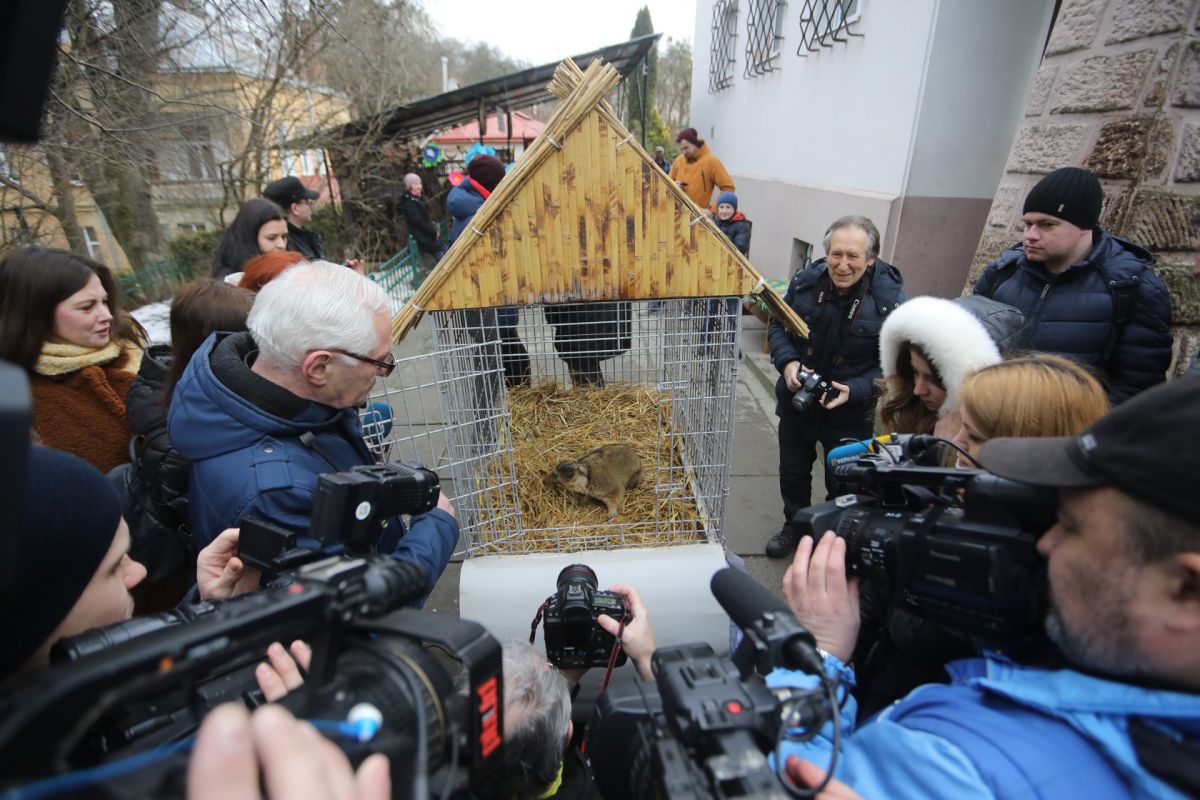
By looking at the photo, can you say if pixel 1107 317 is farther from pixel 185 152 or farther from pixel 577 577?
pixel 185 152

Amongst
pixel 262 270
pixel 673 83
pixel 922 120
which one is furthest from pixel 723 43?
pixel 673 83

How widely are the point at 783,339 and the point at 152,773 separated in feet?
10.5

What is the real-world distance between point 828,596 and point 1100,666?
51 cm

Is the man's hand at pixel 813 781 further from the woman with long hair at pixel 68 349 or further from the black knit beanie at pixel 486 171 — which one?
the black knit beanie at pixel 486 171

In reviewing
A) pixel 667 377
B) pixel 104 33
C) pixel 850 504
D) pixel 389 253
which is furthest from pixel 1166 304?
pixel 389 253

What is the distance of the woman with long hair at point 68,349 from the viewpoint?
2047 mm

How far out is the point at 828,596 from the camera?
1285mm

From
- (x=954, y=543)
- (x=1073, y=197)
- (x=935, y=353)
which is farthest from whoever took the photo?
(x=1073, y=197)

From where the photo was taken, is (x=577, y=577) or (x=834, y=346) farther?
(x=834, y=346)

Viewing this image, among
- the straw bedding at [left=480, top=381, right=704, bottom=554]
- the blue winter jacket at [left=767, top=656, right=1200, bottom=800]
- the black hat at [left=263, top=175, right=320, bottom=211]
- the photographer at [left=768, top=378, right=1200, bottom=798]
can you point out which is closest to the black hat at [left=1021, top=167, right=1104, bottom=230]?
the straw bedding at [left=480, top=381, right=704, bottom=554]

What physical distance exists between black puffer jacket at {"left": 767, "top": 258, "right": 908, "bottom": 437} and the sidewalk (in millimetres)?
403

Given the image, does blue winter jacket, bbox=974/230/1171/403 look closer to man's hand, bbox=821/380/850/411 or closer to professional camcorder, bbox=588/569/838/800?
man's hand, bbox=821/380/850/411

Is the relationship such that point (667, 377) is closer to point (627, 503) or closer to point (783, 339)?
point (783, 339)

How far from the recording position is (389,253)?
1234cm
